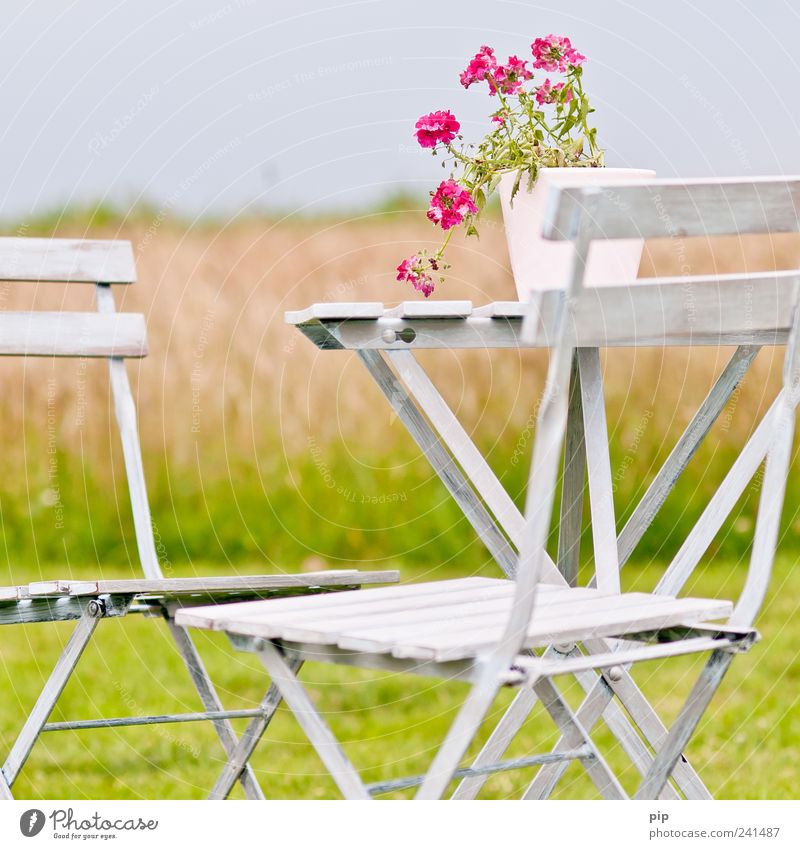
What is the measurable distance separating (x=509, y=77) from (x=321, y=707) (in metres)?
2.00

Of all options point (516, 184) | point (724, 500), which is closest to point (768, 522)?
point (724, 500)

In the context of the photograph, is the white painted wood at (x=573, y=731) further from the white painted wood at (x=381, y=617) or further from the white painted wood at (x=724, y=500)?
the white painted wood at (x=724, y=500)

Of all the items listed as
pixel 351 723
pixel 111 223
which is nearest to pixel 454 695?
pixel 351 723

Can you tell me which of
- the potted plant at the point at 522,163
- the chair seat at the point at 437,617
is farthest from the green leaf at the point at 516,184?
the chair seat at the point at 437,617

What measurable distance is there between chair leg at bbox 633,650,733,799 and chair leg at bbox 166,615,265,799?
0.77m

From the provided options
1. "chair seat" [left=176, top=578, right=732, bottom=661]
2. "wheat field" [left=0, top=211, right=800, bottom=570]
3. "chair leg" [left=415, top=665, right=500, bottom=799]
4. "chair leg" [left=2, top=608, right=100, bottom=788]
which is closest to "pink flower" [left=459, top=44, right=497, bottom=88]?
"chair seat" [left=176, top=578, right=732, bottom=661]

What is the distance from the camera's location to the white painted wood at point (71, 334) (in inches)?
107

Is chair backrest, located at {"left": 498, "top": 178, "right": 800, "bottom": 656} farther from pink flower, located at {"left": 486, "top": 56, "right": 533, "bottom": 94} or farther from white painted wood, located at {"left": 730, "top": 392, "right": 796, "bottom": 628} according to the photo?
pink flower, located at {"left": 486, "top": 56, "right": 533, "bottom": 94}

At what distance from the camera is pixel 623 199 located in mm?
1658

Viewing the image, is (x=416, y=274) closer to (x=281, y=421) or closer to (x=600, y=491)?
(x=600, y=491)

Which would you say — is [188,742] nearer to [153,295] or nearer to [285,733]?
[285,733]

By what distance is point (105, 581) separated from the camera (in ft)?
6.86

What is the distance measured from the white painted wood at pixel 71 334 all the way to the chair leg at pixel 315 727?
47.8 inches
